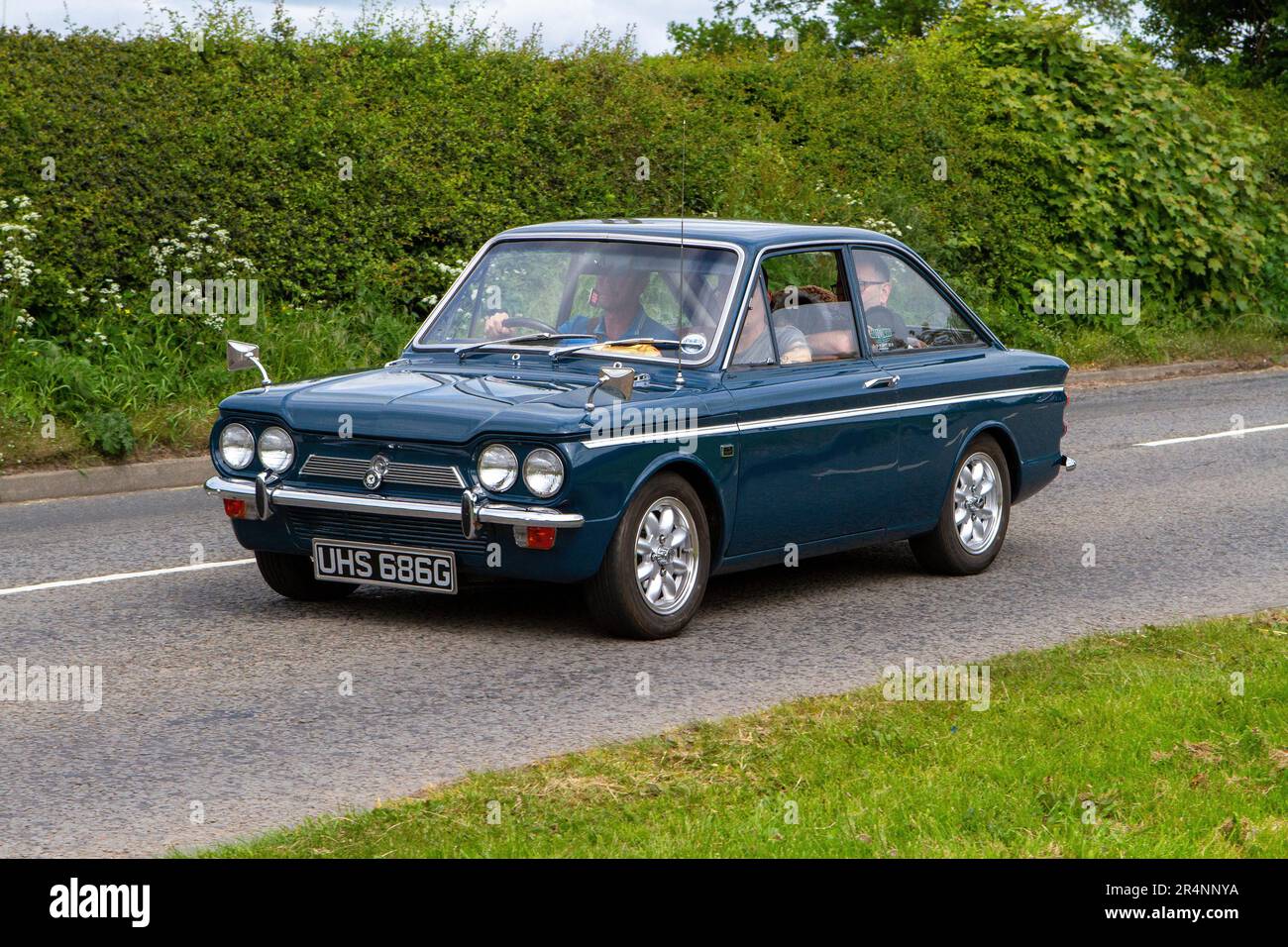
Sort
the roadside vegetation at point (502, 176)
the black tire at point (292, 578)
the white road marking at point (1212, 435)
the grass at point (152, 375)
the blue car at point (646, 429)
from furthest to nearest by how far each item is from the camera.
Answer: the white road marking at point (1212, 435) → the roadside vegetation at point (502, 176) → the grass at point (152, 375) → the black tire at point (292, 578) → the blue car at point (646, 429)

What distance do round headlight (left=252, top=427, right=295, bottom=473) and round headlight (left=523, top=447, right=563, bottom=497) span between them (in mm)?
1156

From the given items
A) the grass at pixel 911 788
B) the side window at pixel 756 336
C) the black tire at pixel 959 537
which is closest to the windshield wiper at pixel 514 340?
the side window at pixel 756 336

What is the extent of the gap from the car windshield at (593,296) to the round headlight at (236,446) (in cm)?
122

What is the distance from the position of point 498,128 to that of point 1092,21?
9852 mm

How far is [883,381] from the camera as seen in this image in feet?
28.9

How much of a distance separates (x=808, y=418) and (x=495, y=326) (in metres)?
1.58

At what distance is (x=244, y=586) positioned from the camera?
8.95 m

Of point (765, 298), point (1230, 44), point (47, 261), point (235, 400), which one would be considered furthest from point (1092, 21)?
point (235, 400)

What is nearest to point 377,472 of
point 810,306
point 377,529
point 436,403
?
point 377,529

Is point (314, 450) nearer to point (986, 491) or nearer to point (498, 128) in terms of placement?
point (986, 491)

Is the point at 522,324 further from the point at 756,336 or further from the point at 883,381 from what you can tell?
the point at 883,381

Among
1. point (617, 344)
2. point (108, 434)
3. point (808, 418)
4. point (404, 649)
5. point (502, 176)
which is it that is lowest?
point (404, 649)

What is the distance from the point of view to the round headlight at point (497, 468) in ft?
23.9

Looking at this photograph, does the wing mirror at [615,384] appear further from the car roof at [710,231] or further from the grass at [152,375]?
the grass at [152,375]
